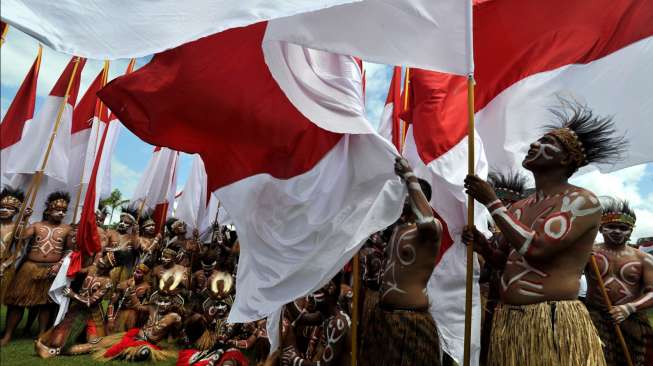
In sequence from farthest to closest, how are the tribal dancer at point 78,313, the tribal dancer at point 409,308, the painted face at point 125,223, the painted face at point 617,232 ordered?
the painted face at point 125,223, the tribal dancer at point 78,313, the painted face at point 617,232, the tribal dancer at point 409,308

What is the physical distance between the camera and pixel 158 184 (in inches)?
451

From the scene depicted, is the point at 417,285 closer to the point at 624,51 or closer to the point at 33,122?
the point at 624,51

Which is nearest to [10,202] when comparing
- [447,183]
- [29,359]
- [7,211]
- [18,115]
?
[7,211]

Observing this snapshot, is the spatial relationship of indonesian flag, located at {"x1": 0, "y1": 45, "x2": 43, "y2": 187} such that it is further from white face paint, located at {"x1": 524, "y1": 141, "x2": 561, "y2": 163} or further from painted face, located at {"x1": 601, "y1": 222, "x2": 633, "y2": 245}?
painted face, located at {"x1": 601, "y1": 222, "x2": 633, "y2": 245}

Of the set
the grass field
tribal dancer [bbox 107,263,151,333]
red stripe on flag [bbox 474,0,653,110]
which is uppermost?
red stripe on flag [bbox 474,0,653,110]

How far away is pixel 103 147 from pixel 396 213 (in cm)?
646

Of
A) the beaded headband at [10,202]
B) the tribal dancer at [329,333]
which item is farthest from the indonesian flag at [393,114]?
the beaded headband at [10,202]

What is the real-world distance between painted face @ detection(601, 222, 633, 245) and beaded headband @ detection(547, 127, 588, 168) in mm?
2540

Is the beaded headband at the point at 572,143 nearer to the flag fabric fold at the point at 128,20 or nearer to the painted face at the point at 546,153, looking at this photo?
the painted face at the point at 546,153

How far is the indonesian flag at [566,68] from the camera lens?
361 centimetres

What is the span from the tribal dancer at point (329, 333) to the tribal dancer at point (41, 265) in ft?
15.9

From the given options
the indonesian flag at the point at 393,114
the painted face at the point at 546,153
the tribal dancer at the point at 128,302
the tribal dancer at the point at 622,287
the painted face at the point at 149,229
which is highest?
the indonesian flag at the point at 393,114

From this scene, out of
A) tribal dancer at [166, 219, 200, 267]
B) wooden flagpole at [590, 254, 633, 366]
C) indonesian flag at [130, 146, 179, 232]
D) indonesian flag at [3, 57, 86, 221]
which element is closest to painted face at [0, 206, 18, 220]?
indonesian flag at [3, 57, 86, 221]

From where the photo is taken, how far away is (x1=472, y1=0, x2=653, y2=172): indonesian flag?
3605mm
